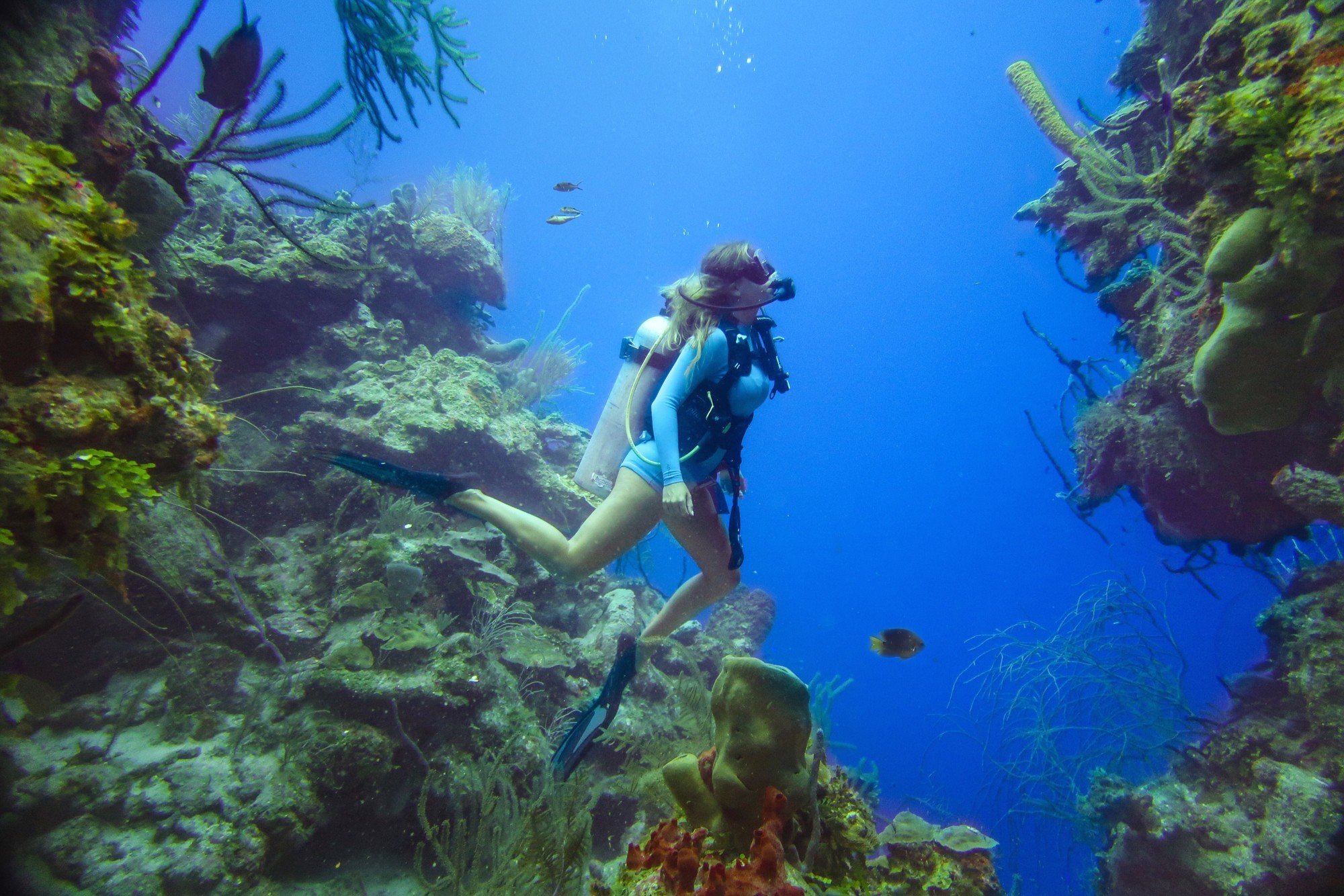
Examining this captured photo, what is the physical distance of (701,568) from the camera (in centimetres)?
415

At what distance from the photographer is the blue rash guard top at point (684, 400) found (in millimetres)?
3336

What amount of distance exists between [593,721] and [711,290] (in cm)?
313

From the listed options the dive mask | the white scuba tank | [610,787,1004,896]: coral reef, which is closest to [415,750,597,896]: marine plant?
[610,787,1004,896]: coral reef

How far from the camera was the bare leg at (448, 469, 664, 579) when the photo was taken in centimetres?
359

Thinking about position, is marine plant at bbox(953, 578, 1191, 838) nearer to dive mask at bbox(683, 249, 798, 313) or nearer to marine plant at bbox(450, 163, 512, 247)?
dive mask at bbox(683, 249, 798, 313)

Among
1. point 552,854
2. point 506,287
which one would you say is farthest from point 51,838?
point 506,287

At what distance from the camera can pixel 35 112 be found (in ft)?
8.98

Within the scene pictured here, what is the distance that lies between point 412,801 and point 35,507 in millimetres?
2833

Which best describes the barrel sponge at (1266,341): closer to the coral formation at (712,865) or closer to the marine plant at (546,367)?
the coral formation at (712,865)

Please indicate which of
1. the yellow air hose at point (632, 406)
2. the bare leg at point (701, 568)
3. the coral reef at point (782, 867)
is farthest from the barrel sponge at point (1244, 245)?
the coral reef at point (782, 867)

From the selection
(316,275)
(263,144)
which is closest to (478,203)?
(316,275)

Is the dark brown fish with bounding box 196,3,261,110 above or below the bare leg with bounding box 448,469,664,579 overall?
above

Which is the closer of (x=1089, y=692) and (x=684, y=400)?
(x=684, y=400)

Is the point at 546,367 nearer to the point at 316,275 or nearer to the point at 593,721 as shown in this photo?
the point at 316,275
